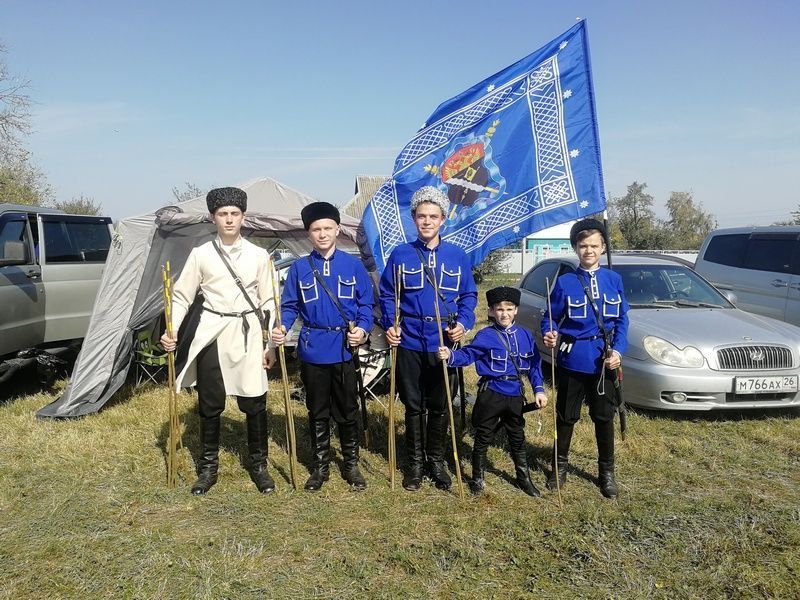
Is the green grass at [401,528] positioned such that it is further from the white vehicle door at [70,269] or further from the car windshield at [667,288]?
the white vehicle door at [70,269]

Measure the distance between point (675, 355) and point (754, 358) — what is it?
72cm

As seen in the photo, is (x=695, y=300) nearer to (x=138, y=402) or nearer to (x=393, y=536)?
(x=393, y=536)

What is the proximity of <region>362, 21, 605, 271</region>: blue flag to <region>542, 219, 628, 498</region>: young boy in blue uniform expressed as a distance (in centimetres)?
74

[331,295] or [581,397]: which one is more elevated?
[331,295]

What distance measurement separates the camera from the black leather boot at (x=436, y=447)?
4164 millimetres

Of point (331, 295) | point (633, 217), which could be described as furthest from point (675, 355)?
point (633, 217)

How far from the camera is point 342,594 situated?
9.42 feet

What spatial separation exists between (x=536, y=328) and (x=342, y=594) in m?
5.00

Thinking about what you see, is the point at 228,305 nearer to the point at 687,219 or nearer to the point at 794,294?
the point at 794,294

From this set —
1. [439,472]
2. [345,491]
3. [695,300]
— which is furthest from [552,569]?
[695,300]

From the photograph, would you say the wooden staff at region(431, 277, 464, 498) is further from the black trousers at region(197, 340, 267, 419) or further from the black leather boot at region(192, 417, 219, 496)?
the black leather boot at region(192, 417, 219, 496)

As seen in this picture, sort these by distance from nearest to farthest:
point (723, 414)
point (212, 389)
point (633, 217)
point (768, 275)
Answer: point (212, 389), point (723, 414), point (768, 275), point (633, 217)

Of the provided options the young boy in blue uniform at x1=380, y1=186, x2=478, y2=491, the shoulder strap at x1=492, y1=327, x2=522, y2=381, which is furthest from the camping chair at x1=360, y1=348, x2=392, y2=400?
the shoulder strap at x1=492, y1=327, x2=522, y2=381

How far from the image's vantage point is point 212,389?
4.10 metres
